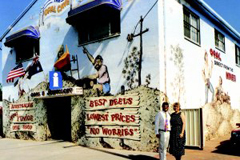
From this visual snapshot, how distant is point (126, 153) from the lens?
8.64 m

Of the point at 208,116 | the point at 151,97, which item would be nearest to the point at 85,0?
the point at 151,97

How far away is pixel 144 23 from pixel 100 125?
4.41 meters

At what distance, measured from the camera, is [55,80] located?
11.5 metres

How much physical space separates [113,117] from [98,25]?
161 inches

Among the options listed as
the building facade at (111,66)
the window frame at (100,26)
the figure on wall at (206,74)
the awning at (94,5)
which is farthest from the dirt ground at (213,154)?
the awning at (94,5)

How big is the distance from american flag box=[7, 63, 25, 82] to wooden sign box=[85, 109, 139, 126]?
18.9 feet

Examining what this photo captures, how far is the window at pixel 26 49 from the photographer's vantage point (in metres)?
13.5

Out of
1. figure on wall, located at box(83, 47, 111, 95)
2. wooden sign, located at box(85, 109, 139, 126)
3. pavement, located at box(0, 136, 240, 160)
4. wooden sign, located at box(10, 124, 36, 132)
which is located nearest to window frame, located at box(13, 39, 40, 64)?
wooden sign, located at box(10, 124, 36, 132)

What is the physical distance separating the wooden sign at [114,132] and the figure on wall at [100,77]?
1.46 metres

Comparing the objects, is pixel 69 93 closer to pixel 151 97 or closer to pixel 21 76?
pixel 151 97

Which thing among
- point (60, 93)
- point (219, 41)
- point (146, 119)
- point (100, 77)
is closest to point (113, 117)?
point (146, 119)

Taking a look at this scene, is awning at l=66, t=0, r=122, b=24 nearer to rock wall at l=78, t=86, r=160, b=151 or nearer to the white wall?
the white wall

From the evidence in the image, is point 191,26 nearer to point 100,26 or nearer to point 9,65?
point 100,26

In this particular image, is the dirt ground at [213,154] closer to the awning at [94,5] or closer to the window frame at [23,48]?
the awning at [94,5]
